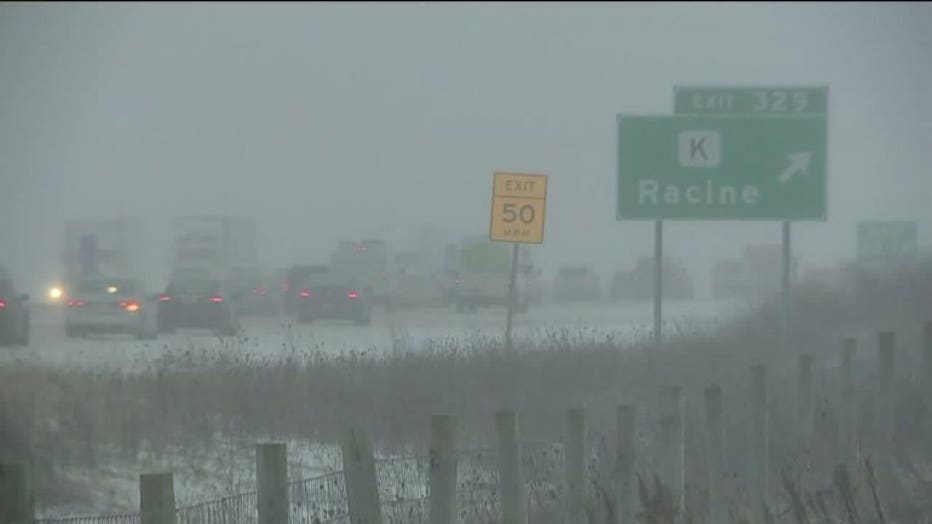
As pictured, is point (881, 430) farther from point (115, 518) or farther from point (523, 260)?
point (523, 260)

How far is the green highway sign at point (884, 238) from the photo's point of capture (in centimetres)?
4200

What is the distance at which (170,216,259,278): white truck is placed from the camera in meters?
68.5

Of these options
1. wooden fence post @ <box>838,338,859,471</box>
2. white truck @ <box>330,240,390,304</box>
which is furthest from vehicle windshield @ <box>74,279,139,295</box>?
wooden fence post @ <box>838,338,859,471</box>

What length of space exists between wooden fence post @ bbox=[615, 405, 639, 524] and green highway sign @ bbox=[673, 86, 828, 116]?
16.3 m

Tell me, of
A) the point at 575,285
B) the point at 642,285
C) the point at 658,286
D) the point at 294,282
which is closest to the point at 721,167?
the point at 658,286

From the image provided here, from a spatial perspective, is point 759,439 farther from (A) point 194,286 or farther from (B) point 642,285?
(B) point 642,285

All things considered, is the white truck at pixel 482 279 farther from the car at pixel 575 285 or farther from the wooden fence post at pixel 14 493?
the wooden fence post at pixel 14 493

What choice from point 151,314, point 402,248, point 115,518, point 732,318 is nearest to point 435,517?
point 115,518

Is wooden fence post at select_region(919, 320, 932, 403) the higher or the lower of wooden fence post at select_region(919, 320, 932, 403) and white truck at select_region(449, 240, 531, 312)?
the higher

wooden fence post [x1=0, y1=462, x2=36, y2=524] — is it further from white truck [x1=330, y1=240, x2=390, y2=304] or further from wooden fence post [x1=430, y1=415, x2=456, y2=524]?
white truck [x1=330, y1=240, x2=390, y2=304]

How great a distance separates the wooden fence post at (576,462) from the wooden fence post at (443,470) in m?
1.19

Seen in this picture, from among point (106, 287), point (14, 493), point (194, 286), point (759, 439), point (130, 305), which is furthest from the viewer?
point (194, 286)

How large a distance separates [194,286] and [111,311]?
11.8ft

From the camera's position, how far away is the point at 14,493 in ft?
30.3
